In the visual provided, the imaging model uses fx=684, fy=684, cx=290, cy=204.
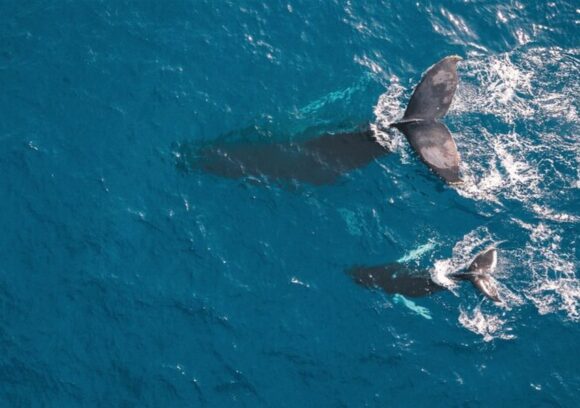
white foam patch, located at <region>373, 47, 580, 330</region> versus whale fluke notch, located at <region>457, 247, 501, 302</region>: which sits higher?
white foam patch, located at <region>373, 47, 580, 330</region>

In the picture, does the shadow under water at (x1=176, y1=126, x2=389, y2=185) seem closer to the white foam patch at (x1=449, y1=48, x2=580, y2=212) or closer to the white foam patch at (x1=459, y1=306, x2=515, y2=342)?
the white foam patch at (x1=449, y1=48, x2=580, y2=212)

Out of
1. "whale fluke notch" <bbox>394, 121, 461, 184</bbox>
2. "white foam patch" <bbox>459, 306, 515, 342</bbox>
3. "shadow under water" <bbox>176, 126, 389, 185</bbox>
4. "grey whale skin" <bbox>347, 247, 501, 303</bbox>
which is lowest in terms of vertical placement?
"white foam patch" <bbox>459, 306, 515, 342</bbox>

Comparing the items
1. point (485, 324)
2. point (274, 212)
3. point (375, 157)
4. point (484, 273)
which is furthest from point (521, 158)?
point (274, 212)

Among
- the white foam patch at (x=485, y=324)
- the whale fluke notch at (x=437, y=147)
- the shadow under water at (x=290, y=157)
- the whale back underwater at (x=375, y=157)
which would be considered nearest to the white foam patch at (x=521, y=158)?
the white foam patch at (x=485, y=324)

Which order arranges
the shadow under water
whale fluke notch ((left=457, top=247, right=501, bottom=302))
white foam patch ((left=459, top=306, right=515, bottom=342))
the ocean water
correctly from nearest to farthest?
the ocean water < whale fluke notch ((left=457, top=247, right=501, bottom=302)) < white foam patch ((left=459, top=306, right=515, bottom=342)) < the shadow under water

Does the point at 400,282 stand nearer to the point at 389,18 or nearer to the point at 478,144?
the point at 478,144

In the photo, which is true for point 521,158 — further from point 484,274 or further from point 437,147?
point 484,274

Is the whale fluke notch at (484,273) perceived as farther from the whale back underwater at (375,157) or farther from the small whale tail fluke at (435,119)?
the small whale tail fluke at (435,119)

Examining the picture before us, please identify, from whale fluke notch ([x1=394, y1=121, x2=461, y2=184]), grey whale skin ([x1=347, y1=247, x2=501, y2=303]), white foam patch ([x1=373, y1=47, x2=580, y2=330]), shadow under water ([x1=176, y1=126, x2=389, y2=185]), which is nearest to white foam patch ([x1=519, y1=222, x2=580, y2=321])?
white foam patch ([x1=373, y1=47, x2=580, y2=330])
